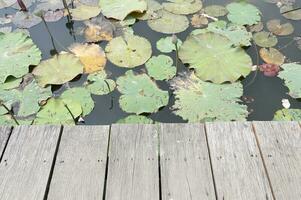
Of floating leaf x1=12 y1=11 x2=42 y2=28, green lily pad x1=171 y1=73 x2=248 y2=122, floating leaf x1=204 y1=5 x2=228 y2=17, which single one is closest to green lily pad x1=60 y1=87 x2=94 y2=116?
green lily pad x1=171 y1=73 x2=248 y2=122

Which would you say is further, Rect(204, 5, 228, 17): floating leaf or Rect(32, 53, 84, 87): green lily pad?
Rect(204, 5, 228, 17): floating leaf

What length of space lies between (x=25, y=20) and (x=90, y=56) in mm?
586

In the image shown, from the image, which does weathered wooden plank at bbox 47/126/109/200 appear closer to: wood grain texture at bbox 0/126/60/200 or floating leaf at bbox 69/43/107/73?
wood grain texture at bbox 0/126/60/200

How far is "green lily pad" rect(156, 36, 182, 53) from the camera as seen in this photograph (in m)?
2.17

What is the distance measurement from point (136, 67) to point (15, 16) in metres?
0.95

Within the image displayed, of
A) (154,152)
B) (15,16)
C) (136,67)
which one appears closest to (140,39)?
(136,67)

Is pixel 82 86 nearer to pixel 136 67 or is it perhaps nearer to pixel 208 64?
pixel 136 67

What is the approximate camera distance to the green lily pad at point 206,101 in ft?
5.98

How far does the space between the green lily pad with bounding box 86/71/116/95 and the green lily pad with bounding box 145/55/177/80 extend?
0.21 metres

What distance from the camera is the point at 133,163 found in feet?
4.20

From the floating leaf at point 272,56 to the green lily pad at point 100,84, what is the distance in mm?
847

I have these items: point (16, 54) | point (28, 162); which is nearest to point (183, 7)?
point (16, 54)

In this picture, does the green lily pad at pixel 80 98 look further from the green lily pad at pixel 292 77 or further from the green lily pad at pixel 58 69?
the green lily pad at pixel 292 77

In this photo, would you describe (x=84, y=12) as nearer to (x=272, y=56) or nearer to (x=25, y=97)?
(x=25, y=97)
